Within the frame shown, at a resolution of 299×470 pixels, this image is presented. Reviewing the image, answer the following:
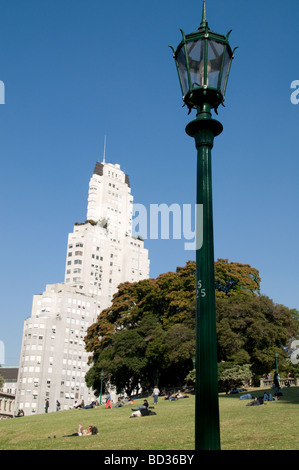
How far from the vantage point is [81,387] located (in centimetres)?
9731

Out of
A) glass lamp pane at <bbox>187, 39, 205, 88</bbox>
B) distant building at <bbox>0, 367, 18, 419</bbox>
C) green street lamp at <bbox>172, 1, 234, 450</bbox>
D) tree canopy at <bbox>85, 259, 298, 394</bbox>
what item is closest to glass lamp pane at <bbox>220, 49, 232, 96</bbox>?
green street lamp at <bbox>172, 1, 234, 450</bbox>

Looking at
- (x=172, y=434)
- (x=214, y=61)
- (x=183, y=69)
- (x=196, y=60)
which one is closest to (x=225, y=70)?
(x=214, y=61)

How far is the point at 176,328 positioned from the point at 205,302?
1513 inches

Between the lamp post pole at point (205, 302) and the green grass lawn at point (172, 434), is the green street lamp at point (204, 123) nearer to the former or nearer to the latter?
the lamp post pole at point (205, 302)

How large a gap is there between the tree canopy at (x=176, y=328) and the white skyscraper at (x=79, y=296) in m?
36.5

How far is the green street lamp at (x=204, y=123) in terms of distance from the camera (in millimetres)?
5844

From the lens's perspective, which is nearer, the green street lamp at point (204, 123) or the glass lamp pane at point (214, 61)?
the green street lamp at point (204, 123)

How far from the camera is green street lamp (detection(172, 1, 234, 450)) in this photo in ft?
19.2

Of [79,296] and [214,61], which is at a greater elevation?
[79,296]

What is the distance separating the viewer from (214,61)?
6707 mm

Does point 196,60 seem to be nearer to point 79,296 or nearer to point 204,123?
point 204,123

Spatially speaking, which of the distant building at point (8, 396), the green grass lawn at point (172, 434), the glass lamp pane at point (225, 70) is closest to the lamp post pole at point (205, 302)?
the glass lamp pane at point (225, 70)

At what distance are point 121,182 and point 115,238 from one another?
1821cm
